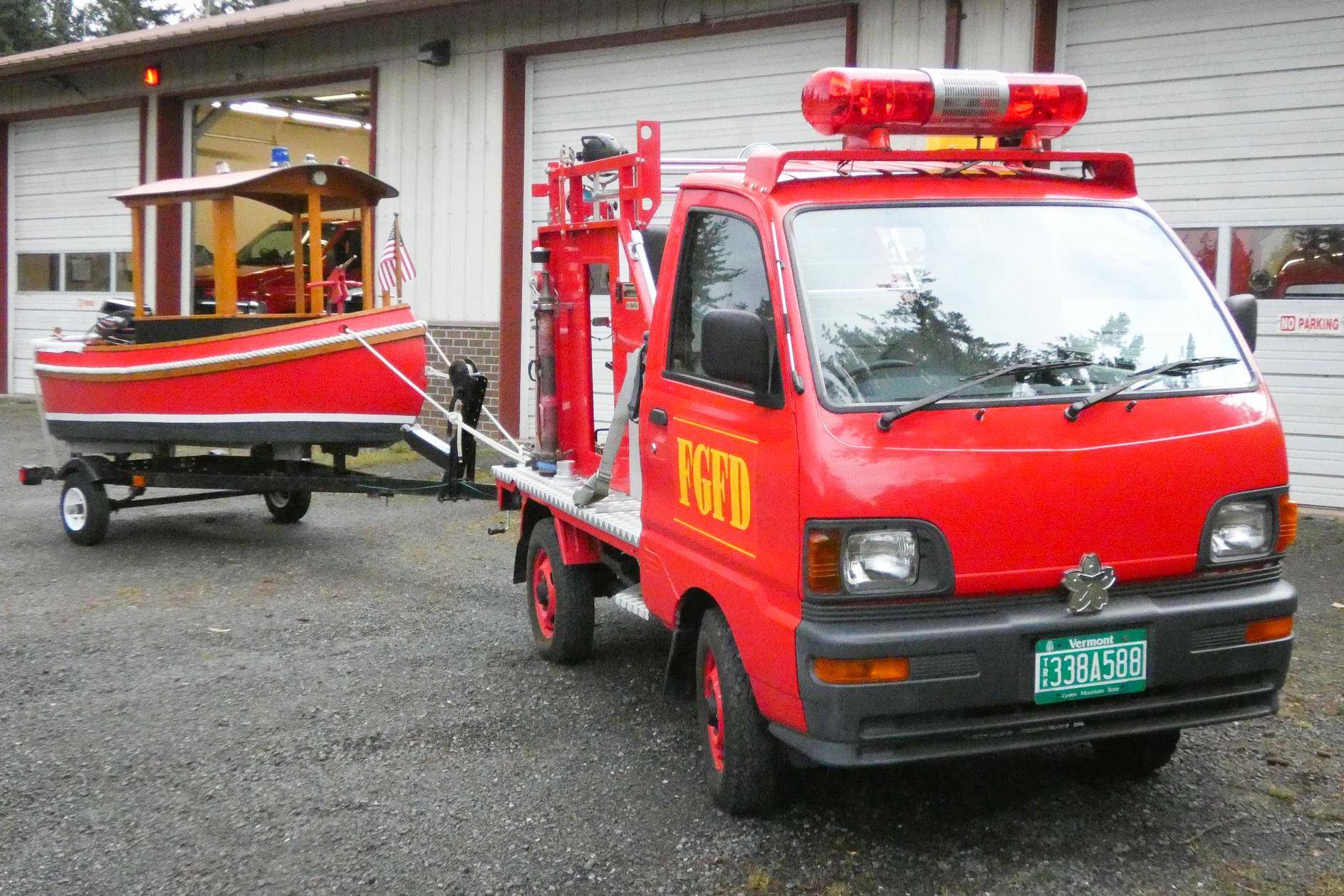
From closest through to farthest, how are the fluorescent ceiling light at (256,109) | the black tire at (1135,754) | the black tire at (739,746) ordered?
the black tire at (739,746)
the black tire at (1135,754)
the fluorescent ceiling light at (256,109)

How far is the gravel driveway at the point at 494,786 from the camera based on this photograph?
4098 millimetres

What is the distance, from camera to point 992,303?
4.30 m

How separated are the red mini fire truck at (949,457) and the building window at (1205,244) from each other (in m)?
5.65

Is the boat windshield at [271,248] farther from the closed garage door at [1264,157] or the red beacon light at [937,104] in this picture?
the red beacon light at [937,104]

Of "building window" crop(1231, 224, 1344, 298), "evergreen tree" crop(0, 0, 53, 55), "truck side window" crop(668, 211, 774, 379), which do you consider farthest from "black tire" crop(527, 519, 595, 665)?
"evergreen tree" crop(0, 0, 53, 55)

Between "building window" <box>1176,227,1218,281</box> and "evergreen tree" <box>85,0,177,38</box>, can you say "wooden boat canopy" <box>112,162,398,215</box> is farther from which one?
"evergreen tree" <box>85,0,177,38</box>

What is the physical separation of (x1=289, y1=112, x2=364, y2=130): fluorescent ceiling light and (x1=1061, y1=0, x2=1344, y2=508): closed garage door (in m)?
12.9

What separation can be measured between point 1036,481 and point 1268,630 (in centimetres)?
92

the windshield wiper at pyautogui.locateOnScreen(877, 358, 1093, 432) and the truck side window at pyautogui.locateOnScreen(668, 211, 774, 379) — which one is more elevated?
the truck side window at pyautogui.locateOnScreen(668, 211, 774, 379)

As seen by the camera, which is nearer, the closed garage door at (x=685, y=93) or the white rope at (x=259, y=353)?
the white rope at (x=259, y=353)

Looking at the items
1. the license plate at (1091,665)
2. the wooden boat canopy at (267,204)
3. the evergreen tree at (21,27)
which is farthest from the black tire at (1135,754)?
the evergreen tree at (21,27)

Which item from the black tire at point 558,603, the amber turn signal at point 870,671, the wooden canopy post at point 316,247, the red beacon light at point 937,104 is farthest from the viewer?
the wooden canopy post at point 316,247

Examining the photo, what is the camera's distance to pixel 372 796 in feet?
15.7

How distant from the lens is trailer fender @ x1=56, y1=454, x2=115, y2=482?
9695 mm
